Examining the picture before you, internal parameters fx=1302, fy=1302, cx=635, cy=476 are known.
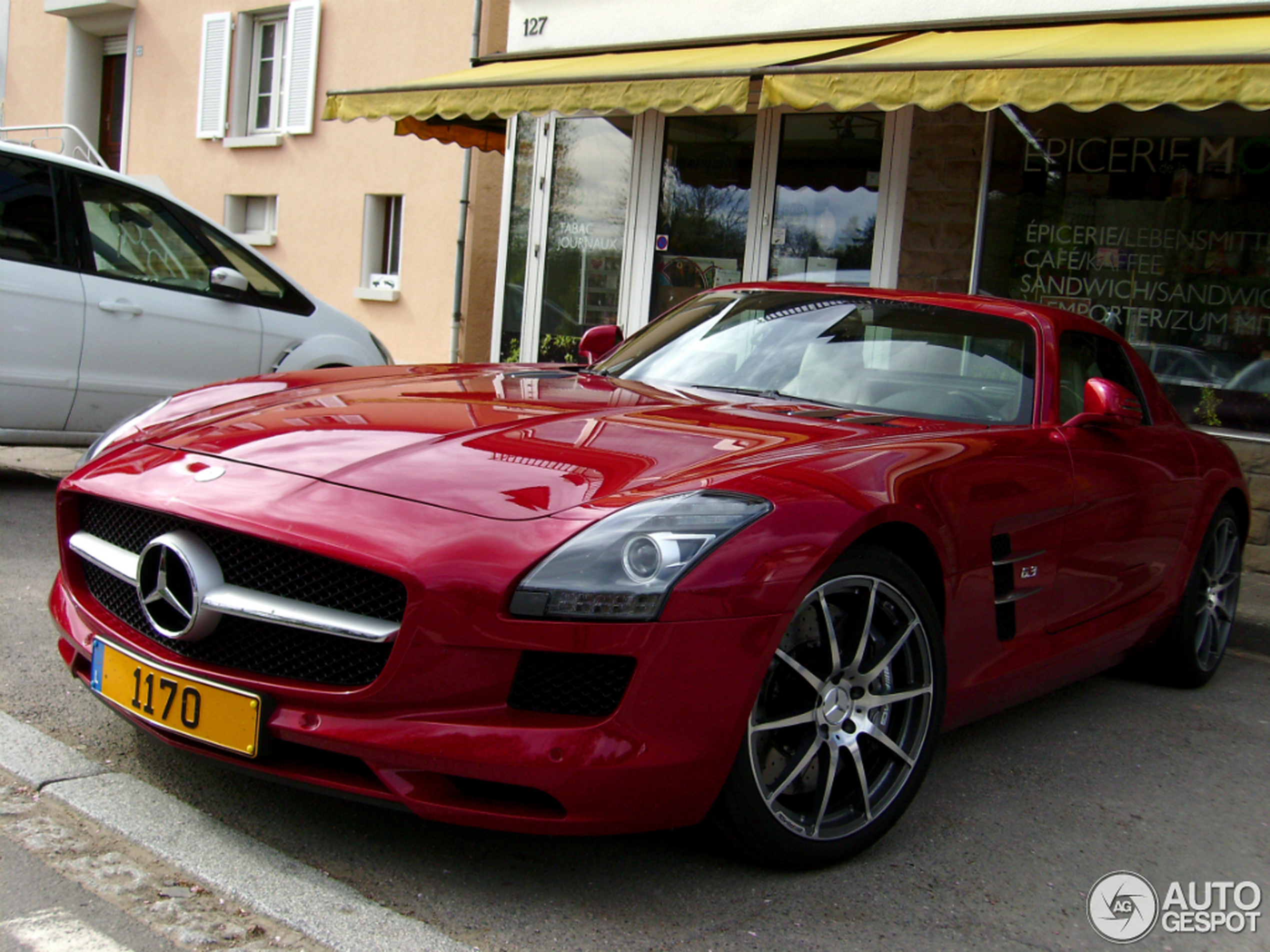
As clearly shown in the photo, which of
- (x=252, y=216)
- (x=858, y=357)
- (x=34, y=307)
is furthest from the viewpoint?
(x=252, y=216)

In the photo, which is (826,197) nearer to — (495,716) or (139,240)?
(139,240)

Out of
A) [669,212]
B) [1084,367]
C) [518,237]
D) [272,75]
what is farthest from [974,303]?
[272,75]

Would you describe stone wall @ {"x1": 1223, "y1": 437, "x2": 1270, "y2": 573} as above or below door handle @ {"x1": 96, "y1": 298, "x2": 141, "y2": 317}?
below

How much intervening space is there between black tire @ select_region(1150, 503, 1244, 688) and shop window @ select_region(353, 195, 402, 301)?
11061 millimetres

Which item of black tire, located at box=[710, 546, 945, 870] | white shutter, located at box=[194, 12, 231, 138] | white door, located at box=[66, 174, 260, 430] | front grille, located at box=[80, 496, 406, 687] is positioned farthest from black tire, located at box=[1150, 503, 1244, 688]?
white shutter, located at box=[194, 12, 231, 138]

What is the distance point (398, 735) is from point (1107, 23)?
7413 mm

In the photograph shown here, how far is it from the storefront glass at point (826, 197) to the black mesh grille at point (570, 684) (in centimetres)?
756

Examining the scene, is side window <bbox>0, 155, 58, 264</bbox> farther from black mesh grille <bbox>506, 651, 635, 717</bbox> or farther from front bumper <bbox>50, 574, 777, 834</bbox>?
black mesh grille <bbox>506, 651, 635, 717</bbox>

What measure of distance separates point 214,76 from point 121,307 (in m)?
10.9

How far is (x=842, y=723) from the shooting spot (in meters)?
2.79

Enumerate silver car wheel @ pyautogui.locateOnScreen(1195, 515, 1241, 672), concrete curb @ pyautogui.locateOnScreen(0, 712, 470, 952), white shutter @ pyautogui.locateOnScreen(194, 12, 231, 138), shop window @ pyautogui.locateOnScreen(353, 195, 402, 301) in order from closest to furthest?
concrete curb @ pyautogui.locateOnScreen(0, 712, 470, 952) → silver car wheel @ pyautogui.locateOnScreen(1195, 515, 1241, 672) → shop window @ pyautogui.locateOnScreen(353, 195, 402, 301) → white shutter @ pyautogui.locateOnScreen(194, 12, 231, 138)

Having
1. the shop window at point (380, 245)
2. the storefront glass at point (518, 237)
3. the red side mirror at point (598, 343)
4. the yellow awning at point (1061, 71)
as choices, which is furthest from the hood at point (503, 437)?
the shop window at point (380, 245)

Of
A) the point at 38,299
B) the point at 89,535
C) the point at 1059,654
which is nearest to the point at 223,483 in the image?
the point at 89,535

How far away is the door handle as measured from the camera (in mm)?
6484
